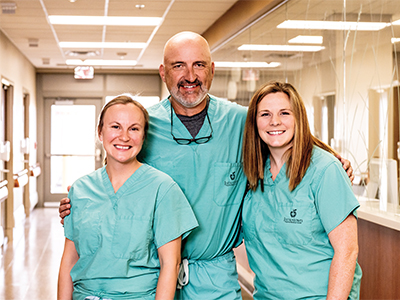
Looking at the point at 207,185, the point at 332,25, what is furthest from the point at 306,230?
the point at 332,25

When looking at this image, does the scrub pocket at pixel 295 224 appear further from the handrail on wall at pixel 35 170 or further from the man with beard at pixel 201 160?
the handrail on wall at pixel 35 170

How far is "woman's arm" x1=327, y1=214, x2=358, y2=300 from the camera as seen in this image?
5.11 ft

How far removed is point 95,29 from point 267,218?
4.66 m

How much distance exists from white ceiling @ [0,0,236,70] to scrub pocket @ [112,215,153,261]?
133 inches

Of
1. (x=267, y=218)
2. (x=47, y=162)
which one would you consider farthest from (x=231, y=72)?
(x=47, y=162)

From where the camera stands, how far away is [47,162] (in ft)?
31.2

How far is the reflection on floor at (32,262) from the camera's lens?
403cm

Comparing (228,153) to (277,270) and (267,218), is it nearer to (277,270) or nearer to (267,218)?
(267,218)

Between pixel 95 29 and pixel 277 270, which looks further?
pixel 95 29

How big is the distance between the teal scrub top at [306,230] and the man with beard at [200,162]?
24cm

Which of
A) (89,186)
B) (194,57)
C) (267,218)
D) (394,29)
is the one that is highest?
(394,29)

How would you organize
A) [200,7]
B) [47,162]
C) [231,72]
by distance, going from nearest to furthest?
1. [200,7]
2. [231,72]
3. [47,162]

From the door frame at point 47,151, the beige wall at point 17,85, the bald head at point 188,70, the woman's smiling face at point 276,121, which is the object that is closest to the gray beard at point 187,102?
the bald head at point 188,70

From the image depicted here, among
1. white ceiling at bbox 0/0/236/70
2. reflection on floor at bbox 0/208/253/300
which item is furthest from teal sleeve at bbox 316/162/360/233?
white ceiling at bbox 0/0/236/70
